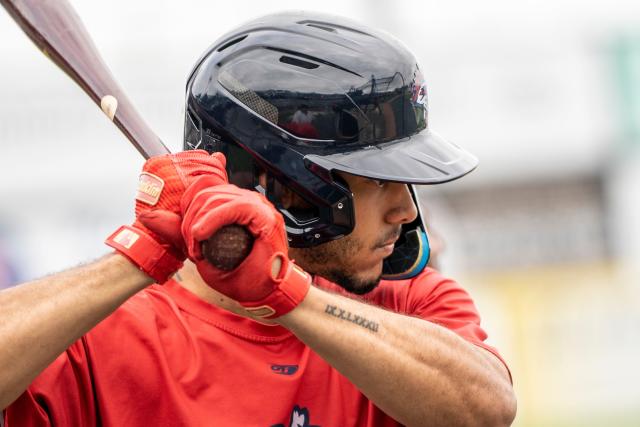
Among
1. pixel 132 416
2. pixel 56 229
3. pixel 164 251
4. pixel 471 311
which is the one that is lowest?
pixel 56 229

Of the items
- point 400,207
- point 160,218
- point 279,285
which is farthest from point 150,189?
point 400,207

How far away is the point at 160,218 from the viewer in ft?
9.76

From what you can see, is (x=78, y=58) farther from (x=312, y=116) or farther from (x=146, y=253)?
(x=146, y=253)

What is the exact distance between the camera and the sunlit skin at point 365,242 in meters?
3.63

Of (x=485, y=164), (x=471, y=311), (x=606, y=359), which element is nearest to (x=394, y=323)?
(x=471, y=311)

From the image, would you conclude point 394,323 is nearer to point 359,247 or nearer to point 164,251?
point 359,247

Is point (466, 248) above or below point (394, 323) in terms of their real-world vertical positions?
below

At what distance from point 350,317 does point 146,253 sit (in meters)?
Answer: 0.58

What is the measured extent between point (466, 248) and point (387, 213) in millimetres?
16114

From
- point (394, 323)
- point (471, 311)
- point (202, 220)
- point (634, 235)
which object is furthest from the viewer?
point (634, 235)

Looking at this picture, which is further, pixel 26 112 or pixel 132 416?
pixel 26 112

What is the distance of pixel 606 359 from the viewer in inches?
494

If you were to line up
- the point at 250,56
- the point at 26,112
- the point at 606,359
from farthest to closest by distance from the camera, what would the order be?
the point at 26,112
the point at 606,359
the point at 250,56

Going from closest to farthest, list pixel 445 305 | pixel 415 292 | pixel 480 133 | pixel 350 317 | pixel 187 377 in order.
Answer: pixel 350 317
pixel 187 377
pixel 445 305
pixel 415 292
pixel 480 133
